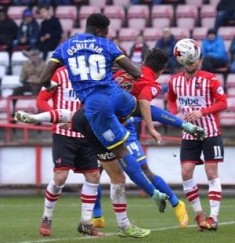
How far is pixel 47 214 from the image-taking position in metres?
12.6

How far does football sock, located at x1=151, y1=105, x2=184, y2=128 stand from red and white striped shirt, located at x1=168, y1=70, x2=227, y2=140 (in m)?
0.82

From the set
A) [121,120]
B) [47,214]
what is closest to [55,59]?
[121,120]

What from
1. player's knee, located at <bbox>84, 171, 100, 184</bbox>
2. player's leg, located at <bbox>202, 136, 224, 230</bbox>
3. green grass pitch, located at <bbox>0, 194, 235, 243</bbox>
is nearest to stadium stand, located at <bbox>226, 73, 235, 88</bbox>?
green grass pitch, located at <bbox>0, 194, 235, 243</bbox>

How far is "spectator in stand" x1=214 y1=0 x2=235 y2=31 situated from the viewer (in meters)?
24.6

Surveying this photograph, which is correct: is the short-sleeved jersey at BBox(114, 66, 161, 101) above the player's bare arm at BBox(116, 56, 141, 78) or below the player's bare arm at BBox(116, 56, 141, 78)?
below

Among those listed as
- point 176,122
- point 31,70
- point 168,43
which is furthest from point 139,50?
point 176,122

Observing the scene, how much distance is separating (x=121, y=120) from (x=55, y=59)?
3.03 feet

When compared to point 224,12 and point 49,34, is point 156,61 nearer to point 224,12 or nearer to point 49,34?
point 49,34

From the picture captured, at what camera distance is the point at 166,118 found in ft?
39.5

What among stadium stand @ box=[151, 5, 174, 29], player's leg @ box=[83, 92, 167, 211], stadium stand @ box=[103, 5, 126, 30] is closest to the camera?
player's leg @ box=[83, 92, 167, 211]

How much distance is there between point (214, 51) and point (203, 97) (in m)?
10.2

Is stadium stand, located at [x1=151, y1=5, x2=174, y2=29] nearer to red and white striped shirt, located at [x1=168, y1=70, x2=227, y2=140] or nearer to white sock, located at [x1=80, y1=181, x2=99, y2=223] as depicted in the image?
red and white striped shirt, located at [x1=168, y1=70, x2=227, y2=140]

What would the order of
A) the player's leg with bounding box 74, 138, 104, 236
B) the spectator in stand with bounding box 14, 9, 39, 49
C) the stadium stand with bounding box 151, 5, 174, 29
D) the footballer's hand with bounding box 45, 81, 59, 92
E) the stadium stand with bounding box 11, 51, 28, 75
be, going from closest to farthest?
the footballer's hand with bounding box 45, 81, 59, 92 < the player's leg with bounding box 74, 138, 104, 236 < the stadium stand with bounding box 11, 51, 28, 75 < the spectator in stand with bounding box 14, 9, 39, 49 < the stadium stand with bounding box 151, 5, 174, 29

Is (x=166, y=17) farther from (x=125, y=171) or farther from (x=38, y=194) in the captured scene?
(x=125, y=171)
